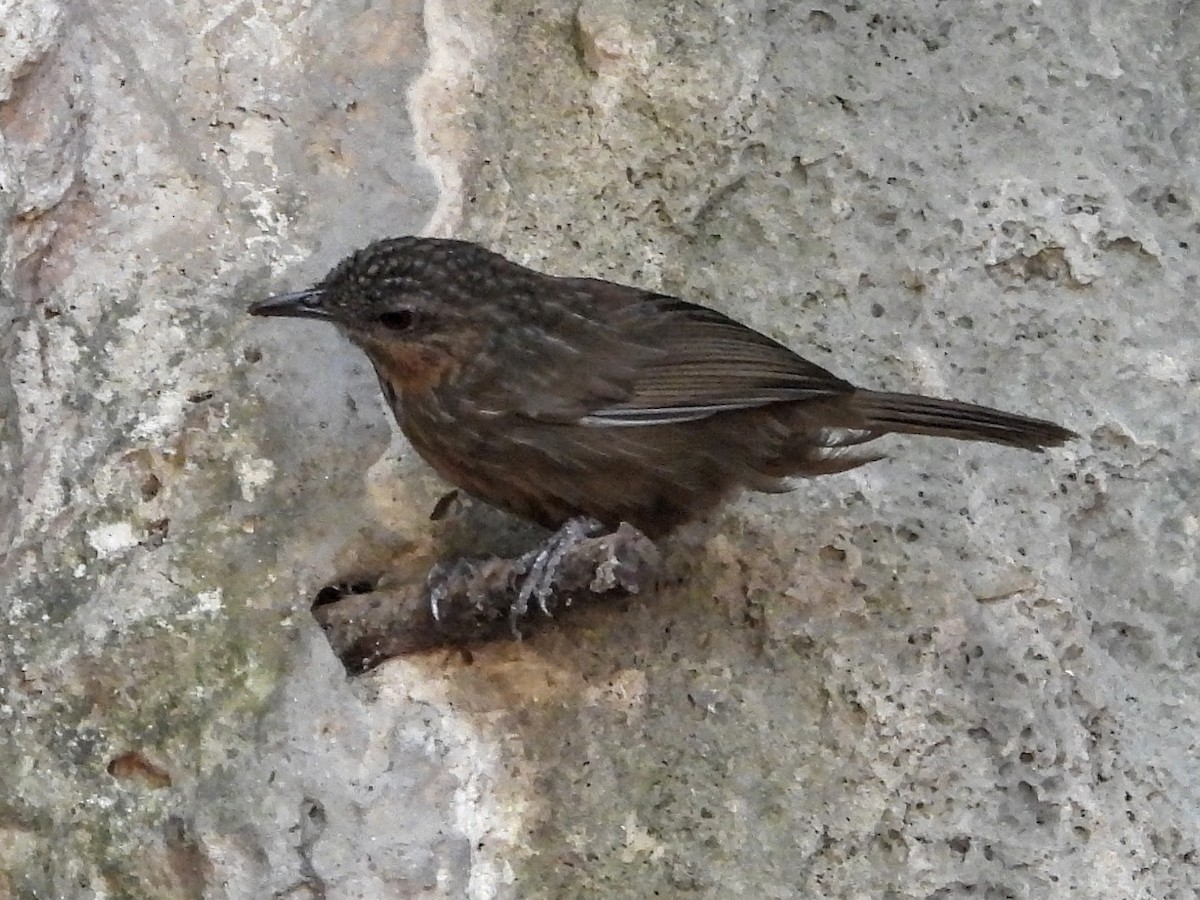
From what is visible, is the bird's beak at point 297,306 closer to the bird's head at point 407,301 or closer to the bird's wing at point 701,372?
the bird's head at point 407,301

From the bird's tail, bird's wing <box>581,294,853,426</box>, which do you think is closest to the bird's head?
bird's wing <box>581,294,853,426</box>

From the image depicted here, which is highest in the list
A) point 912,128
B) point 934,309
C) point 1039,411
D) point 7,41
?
point 7,41

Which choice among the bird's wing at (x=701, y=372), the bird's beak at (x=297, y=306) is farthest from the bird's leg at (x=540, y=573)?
the bird's beak at (x=297, y=306)

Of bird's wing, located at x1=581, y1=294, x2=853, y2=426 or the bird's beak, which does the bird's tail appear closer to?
bird's wing, located at x1=581, y1=294, x2=853, y2=426

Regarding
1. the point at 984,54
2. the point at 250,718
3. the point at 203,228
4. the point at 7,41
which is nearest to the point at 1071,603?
the point at 984,54

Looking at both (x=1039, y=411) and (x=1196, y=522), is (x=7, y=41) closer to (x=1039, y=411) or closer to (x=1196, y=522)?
(x=1039, y=411)
